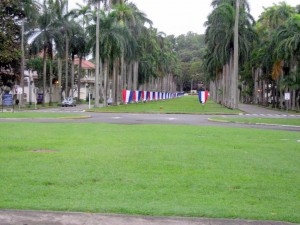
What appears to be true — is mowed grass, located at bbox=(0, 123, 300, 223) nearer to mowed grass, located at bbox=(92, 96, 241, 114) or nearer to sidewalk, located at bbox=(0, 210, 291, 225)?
sidewalk, located at bbox=(0, 210, 291, 225)

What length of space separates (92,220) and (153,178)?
10.5 feet

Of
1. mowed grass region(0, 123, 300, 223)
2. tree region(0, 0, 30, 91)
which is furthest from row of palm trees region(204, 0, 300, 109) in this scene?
mowed grass region(0, 123, 300, 223)

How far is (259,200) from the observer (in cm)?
792

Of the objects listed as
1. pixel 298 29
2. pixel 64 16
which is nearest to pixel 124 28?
pixel 64 16

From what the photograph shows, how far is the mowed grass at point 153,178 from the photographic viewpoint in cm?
730

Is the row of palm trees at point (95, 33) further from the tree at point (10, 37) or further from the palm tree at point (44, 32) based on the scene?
the tree at point (10, 37)

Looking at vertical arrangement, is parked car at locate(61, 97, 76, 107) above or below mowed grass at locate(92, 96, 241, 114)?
above

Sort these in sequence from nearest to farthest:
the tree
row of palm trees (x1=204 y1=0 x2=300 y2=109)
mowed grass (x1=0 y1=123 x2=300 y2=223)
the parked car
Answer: mowed grass (x1=0 y1=123 x2=300 y2=223), the tree, row of palm trees (x1=204 y1=0 x2=300 y2=109), the parked car

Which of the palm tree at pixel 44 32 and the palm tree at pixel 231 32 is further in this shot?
the palm tree at pixel 44 32

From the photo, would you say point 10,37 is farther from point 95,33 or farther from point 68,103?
point 68,103

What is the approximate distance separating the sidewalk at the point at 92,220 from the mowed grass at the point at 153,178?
25 cm

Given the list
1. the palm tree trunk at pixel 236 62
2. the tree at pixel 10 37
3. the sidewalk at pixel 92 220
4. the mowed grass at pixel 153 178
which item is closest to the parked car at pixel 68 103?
the tree at pixel 10 37

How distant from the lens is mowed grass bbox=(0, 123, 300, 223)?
730 centimetres

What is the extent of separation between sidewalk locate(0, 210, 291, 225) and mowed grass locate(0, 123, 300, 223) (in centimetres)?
25
